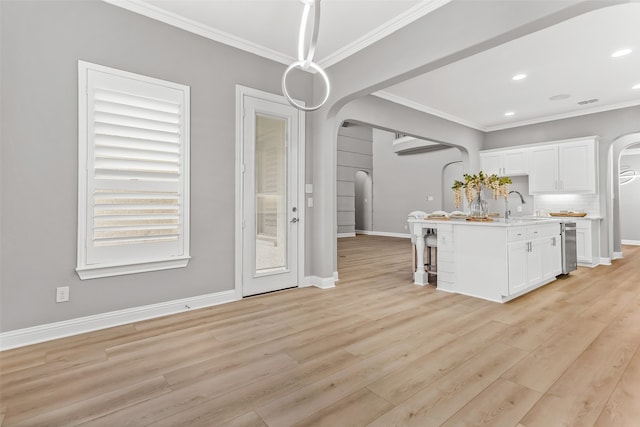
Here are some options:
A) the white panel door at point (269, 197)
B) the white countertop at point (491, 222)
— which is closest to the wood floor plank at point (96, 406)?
the white panel door at point (269, 197)

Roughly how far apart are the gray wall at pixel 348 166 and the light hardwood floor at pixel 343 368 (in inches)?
307

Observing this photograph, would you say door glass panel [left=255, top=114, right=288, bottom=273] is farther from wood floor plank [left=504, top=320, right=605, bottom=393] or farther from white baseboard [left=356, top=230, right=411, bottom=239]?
white baseboard [left=356, top=230, right=411, bottom=239]

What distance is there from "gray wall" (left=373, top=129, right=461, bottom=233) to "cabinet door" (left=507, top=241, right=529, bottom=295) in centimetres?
649

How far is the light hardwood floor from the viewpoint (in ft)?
5.38

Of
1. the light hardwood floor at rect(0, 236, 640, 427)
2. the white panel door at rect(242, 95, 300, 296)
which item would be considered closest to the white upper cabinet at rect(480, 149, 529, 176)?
the light hardwood floor at rect(0, 236, 640, 427)

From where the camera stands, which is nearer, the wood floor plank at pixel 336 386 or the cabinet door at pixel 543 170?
the wood floor plank at pixel 336 386

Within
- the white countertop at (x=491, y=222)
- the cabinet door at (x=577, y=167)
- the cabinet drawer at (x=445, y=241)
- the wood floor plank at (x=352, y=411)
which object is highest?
the cabinet door at (x=577, y=167)

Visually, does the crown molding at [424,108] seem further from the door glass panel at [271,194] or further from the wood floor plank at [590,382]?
the wood floor plank at [590,382]

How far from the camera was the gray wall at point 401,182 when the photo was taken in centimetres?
1015

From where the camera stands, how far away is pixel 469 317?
305 cm

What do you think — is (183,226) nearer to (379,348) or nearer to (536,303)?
(379,348)

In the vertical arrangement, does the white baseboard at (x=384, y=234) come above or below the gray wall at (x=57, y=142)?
below

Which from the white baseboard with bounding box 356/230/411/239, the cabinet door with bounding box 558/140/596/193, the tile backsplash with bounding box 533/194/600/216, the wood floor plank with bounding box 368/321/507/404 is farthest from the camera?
the white baseboard with bounding box 356/230/411/239

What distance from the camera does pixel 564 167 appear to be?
20.5ft
